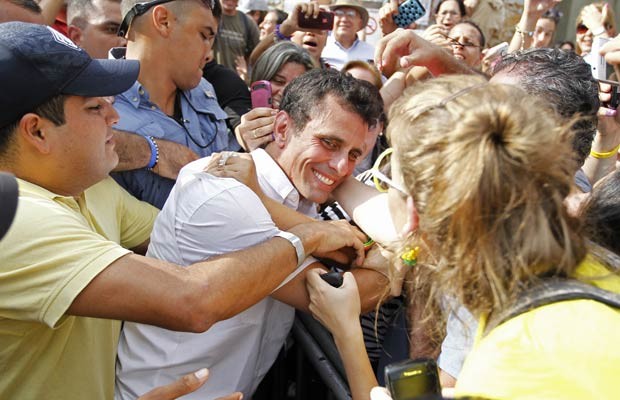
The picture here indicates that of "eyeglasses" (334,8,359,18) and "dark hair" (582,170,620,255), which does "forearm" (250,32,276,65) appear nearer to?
"eyeglasses" (334,8,359,18)

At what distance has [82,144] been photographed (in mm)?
1977

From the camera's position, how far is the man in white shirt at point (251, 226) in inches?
79.0

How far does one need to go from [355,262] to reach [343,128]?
604mm

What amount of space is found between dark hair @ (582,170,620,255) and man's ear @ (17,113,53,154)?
5.19 feet

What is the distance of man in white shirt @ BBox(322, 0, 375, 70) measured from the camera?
5.50 meters

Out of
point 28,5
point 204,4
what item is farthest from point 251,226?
point 28,5

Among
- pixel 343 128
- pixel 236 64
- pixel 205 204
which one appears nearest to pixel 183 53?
pixel 343 128

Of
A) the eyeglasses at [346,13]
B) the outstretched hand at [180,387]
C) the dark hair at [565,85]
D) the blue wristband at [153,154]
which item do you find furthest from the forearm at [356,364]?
the eyeglasses at [346,13]

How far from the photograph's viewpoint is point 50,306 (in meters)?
1.59

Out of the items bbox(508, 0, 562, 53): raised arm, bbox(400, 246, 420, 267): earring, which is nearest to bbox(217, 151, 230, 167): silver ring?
bbox(400, 246, 420, 267): earring

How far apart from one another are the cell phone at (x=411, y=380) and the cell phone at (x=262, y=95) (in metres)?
2.54

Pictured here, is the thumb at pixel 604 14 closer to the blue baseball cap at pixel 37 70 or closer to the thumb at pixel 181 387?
the blue baseball cap at pixel 37 70

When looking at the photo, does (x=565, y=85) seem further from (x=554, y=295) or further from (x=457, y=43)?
(x=457, y=43)

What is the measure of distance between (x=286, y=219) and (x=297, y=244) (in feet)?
0.92
